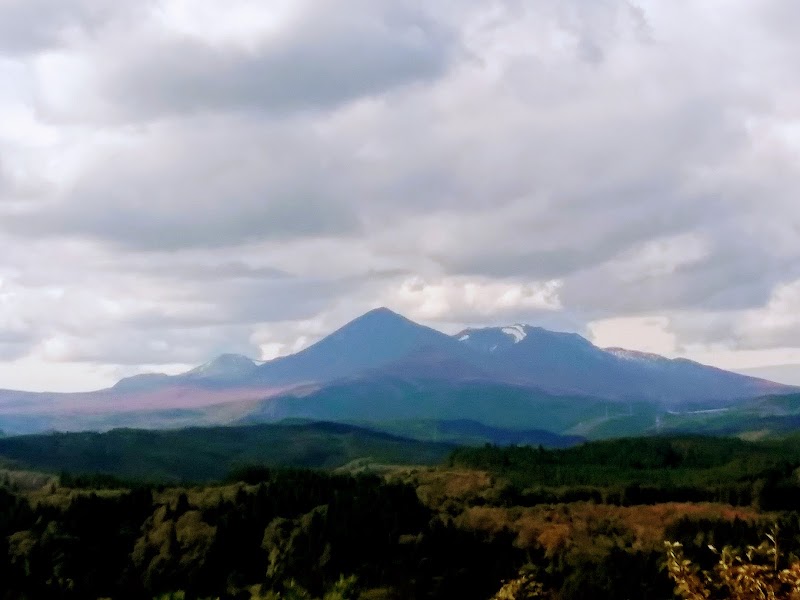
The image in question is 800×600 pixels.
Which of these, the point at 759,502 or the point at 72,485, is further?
the point at 72,485

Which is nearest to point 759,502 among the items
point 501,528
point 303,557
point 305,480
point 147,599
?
point 501,528

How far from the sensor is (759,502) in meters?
125

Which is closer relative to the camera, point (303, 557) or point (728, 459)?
point (303, 557)

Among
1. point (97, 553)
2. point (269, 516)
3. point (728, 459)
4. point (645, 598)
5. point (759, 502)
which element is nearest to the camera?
point (645, 598)

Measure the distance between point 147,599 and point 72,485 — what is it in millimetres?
59209

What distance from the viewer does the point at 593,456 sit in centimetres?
18950

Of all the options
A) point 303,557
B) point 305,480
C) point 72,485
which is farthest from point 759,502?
point 72,485

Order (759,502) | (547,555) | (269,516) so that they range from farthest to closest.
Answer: (759,502) → (269,516) → (547,555)

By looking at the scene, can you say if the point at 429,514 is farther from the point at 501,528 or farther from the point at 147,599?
the point at 147,599

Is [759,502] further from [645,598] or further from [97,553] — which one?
[97,553]

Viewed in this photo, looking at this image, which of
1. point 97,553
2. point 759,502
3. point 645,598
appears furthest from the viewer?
point 759,502

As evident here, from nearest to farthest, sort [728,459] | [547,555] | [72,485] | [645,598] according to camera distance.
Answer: [645,598] → [547,555] → [72,485] → [728,459]

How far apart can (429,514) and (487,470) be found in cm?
5040

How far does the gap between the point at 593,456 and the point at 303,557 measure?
107 metres
